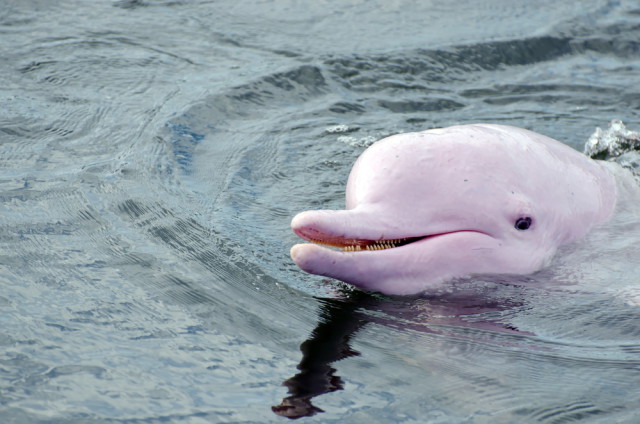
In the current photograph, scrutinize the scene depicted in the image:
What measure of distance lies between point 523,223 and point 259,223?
2.15m

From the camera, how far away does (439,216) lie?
6.08 metres

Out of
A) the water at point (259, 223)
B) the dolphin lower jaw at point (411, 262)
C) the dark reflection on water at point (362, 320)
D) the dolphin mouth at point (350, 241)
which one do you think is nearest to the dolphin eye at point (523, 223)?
the dolphin lower jaw at point (411, 262)

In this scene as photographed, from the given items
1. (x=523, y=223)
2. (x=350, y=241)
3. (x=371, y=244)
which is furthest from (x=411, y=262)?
(x=523, y=223)

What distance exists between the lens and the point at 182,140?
8.88 metres

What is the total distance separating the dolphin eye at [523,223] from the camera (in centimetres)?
634

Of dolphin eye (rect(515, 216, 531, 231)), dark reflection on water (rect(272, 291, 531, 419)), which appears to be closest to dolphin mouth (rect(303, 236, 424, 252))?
dark reflection on water (rect(272, 291, 531, 419))

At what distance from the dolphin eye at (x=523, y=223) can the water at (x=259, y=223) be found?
0.41 m

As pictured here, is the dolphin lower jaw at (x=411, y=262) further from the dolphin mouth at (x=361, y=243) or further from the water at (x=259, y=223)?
Answer: the water at (x=259, y=223)

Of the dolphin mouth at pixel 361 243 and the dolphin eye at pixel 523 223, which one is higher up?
the dolphin eye at pixel 523 223

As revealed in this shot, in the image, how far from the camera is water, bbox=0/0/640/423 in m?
5.02

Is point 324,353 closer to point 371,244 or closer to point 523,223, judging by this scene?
point 371,244

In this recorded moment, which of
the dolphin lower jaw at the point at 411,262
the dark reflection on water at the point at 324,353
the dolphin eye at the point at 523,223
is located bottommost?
the dark reflection on water at the point at 324,353

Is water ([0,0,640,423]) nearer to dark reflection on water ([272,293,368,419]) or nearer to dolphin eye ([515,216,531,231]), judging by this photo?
dark reflection on water ([272,293,368,419])

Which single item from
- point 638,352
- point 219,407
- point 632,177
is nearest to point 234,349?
point 219,407
